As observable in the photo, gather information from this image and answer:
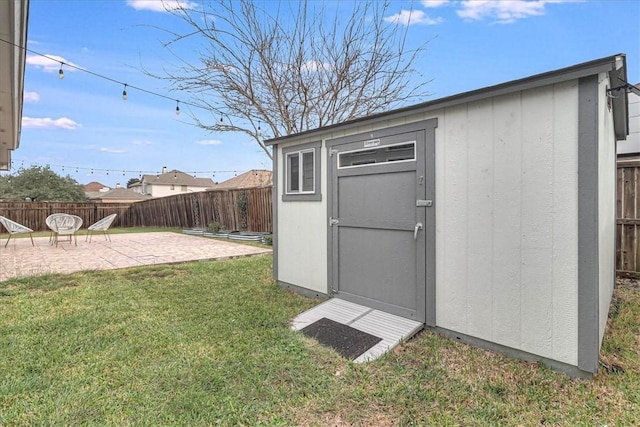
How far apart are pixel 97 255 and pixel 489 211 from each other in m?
8.22

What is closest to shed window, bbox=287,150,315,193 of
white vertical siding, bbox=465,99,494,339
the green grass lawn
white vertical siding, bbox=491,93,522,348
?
the green grass lawn

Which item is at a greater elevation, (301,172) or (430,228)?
(301,172)

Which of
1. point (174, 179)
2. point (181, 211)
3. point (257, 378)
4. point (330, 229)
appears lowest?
point (257, 378)

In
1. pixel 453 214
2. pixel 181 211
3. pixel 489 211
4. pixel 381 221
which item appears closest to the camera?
pixel 489 211

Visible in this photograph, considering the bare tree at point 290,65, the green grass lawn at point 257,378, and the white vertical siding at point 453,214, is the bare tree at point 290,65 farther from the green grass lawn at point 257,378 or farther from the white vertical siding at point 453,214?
the green grass lawn at point 257,378

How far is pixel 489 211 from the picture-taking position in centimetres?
253

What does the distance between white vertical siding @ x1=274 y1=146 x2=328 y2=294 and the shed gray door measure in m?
0.18

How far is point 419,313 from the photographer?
3004 millimetres

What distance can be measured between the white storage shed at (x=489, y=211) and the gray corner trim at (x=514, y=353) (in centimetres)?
1

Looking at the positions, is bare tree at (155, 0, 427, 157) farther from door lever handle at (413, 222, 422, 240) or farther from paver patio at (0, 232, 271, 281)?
door lever handle at (413, 222, 422, 240)

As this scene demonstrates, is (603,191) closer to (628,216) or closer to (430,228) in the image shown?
(430,228)

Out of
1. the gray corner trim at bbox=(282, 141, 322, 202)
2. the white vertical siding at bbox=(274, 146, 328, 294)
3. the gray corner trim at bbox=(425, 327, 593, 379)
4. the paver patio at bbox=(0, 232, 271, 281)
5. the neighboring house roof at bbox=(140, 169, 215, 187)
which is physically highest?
the neighboring house roof at bbox=(140, 169, 215, 187)

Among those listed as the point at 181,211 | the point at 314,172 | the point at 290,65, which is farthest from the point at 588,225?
the point at 181,211

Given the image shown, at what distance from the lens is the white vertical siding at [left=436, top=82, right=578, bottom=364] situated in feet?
7.13
